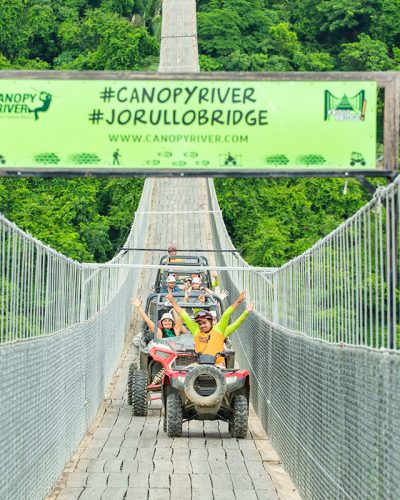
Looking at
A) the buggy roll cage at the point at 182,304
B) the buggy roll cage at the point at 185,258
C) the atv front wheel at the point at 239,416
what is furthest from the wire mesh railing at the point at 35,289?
the buggy roll cage at the point at 185,258

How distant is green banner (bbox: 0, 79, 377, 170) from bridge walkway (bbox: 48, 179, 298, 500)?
3.39m

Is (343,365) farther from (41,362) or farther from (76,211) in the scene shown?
(76,211)

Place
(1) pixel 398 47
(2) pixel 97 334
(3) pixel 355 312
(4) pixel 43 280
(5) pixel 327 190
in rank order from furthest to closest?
(1) pixel 398 47
(5) pixel 327 190
(2) pixel 97 334
(4) pixel 43 280
(3) pixel 355 312

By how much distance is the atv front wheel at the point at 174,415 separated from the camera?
1848 centimetres

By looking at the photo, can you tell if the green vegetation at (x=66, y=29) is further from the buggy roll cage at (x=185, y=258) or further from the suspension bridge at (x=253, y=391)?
the suspension bridge at (x=253, y=391)

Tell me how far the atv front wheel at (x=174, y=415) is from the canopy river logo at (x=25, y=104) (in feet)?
20.6

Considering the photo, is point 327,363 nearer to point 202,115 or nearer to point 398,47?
point 202,115

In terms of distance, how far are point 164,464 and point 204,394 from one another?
5.33 ft

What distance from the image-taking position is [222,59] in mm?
123250

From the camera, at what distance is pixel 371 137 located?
42.6 feet

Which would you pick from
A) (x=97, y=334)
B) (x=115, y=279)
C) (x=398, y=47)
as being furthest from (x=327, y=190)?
(x=97, y=334)

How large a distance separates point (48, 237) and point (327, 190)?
22410 mm

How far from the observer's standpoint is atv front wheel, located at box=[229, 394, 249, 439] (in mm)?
18578

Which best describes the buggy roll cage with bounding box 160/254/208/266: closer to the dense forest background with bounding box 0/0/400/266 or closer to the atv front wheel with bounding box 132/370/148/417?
the atv front wheel with bounding box 132/370/148/417
